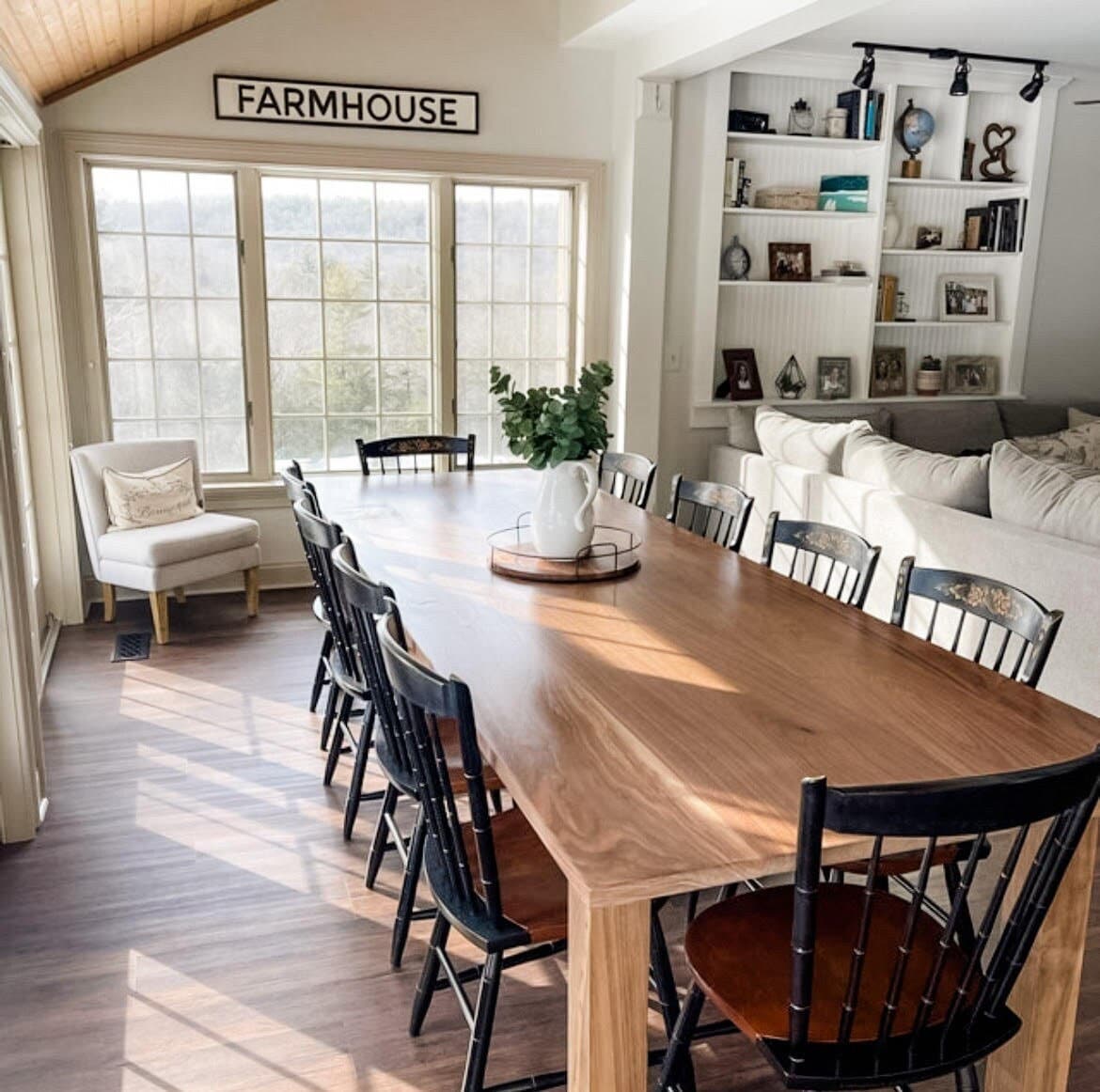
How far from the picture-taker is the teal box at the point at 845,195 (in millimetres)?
6246

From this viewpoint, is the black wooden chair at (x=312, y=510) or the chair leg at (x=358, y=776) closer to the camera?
the chair leg at (x=358, y=776)

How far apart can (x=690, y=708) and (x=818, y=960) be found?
1.59 ft

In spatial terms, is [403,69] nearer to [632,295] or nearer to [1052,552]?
[632,295]

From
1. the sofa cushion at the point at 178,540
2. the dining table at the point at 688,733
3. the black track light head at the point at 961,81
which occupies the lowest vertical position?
the sofa cushion at the point at 178,540

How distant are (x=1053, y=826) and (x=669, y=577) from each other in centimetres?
149

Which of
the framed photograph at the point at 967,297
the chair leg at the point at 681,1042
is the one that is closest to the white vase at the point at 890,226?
the framed photograph at the point at 967,297

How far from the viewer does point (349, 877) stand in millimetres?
2906

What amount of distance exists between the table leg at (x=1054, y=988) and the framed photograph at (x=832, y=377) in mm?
4893

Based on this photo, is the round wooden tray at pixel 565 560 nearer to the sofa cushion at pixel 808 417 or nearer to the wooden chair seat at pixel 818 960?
the wooden chair seat at pixel 818 960

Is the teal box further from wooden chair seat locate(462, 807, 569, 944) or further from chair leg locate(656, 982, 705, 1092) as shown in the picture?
chair leg locate(656, 982, 705, 1092)

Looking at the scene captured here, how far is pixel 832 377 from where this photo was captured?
6445 mm

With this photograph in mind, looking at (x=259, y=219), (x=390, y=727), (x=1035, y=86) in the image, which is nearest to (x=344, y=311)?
(x=259, y=219)

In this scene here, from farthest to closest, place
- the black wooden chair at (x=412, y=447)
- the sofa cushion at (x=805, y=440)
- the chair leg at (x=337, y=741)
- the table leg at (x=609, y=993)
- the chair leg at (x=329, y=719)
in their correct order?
the sofa cushion at (x=805, y=440), the black wooden chair at (x=412, y=447), the chair leg at (x=329, y=719), the chair leg at (x=337, y=741), the table leg at (x=609, y=993)

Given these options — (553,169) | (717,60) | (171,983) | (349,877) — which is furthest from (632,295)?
(171,983)
